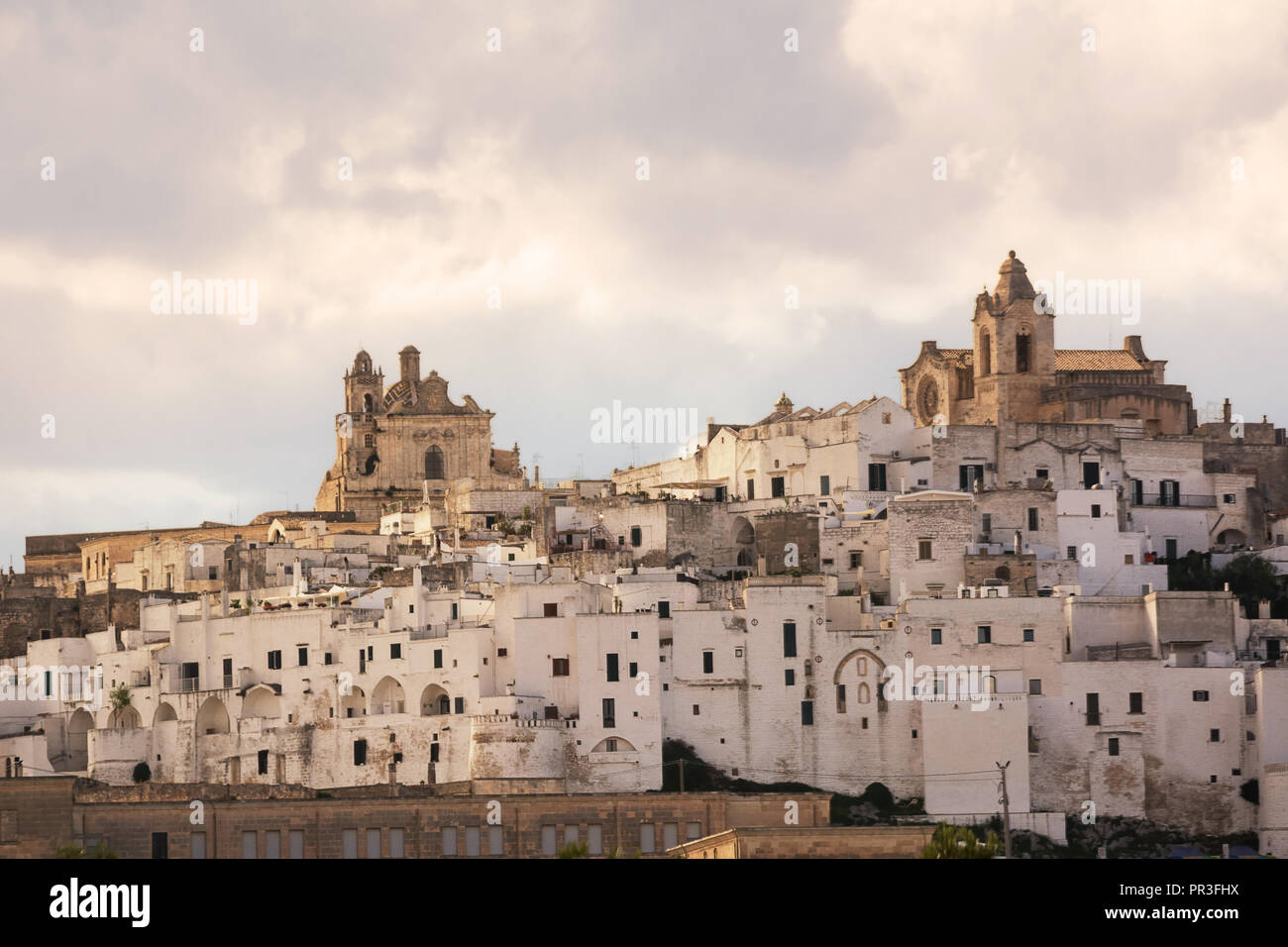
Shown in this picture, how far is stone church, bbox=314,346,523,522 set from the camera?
80.5 m

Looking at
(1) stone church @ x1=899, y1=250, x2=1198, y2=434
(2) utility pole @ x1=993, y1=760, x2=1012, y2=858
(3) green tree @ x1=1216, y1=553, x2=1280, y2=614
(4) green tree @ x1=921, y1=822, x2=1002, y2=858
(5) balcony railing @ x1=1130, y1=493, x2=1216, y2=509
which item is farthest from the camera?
(1) stone church @ x1=899, y1=250, x2=1198, y2=434

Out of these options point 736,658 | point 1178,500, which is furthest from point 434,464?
point 736,658

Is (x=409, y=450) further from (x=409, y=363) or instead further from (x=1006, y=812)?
(x=1006, y=812)

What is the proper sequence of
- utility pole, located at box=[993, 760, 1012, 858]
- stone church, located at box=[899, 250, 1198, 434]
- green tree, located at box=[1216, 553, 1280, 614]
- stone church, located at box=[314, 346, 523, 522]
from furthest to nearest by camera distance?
stone church, located at box=[314, 346, 523, 522] → stone church, located at box=[899, 250, 1198, 434] → green tree, located at box=[1216, 553, 1280, 614] → utility pole, located at box=[993, 760, 1012, 858]

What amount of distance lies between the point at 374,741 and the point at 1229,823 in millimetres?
19773

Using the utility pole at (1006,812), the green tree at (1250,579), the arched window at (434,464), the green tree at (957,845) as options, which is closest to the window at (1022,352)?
the green tree at (1250,579)

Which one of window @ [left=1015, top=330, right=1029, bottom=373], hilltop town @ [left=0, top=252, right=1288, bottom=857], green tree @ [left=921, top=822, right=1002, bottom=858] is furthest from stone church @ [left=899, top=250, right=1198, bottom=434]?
green tree @ [left=921, top=822, right=1002, bottom=858]

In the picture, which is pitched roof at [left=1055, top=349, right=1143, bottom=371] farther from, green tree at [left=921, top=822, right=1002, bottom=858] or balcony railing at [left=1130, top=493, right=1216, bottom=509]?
green tree at [left=921, top=822, right=1002, bottom=858]

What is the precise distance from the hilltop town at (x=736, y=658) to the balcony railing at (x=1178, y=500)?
0.40 feet

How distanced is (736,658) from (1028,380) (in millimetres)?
20685

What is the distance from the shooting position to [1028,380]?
71.9 metres

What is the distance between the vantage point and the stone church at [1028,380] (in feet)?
233
